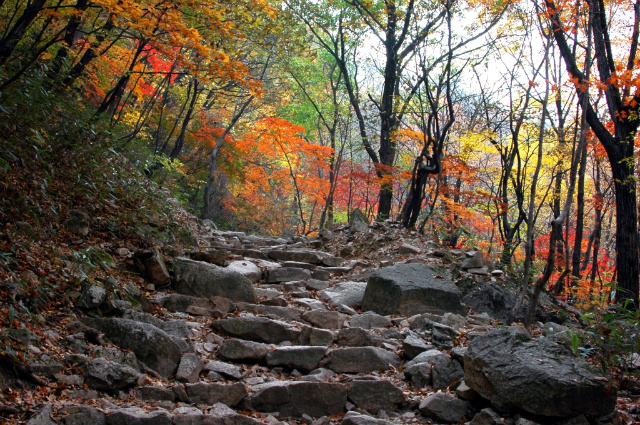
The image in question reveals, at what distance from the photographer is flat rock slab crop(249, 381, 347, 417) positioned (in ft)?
10.6

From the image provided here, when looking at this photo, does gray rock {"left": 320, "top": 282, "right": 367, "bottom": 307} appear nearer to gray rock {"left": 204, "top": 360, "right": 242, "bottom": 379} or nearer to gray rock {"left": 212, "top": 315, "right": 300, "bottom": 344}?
gray rock {"left": 212, "top": 315, "right": 300, "bottom": 344}

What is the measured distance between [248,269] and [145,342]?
3.26 metres

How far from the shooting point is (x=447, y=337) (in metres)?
4.42

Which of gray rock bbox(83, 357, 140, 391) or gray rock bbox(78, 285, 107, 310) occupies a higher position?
gray rock bbox(78, 285, 107, 310)

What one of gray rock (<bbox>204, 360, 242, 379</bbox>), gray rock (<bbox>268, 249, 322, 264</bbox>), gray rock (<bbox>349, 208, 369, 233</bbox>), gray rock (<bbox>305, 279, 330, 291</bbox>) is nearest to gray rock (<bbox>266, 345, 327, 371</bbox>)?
gray rock (<bbox>204, 360, 242, 379</bbox>)

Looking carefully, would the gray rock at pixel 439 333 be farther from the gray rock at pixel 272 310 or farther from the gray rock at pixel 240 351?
the gray rock at pixel 240 351

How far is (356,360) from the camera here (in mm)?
3951

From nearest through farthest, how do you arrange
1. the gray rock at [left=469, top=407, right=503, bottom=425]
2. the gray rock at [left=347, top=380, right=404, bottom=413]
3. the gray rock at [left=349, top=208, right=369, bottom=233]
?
the gray rock at [left=469, top=407, right=503, bottom=425] < the gray rock at [left=347, top=380, right=404, bottom=413] < the gray rock at [left=349, top=208, right=369, bottom=233]

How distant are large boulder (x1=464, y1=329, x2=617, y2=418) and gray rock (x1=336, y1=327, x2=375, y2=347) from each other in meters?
1.30

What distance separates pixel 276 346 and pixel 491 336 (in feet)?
6.07

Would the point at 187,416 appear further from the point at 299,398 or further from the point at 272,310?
the point at 272,310

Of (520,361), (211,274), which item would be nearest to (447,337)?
(520,361)

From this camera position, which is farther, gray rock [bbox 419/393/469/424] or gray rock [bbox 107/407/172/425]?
gray rock [bbox 419/393/469/424]

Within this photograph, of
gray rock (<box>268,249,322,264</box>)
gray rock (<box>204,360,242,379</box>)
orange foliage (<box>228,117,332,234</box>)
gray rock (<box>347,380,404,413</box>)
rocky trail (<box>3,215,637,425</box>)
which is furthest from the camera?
orange foliage (<box>228,117,332,234</box>)
